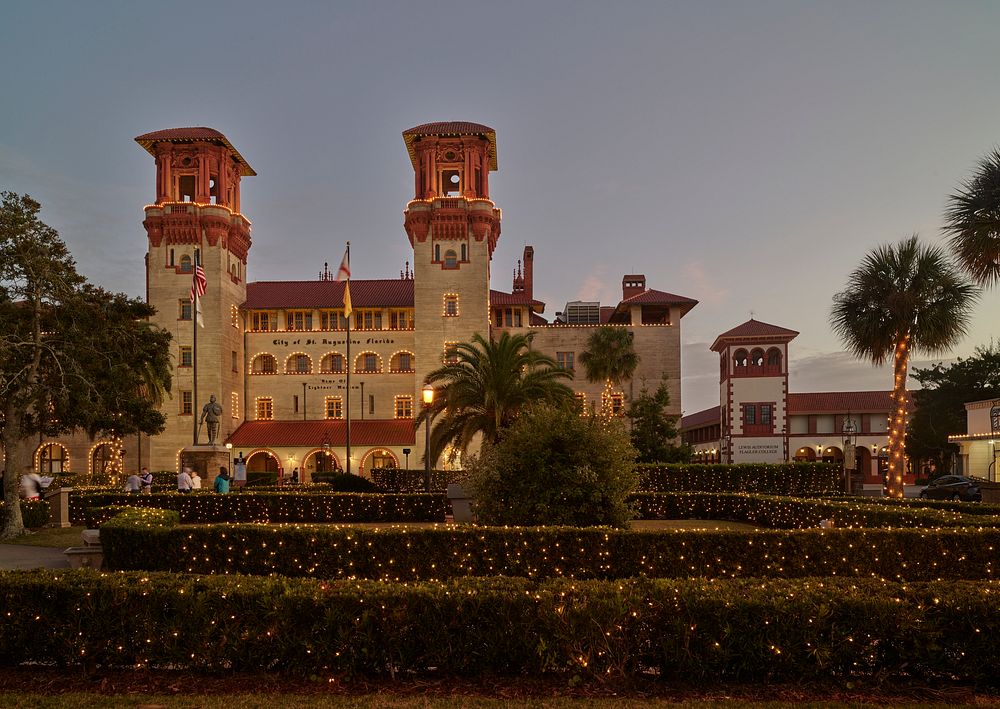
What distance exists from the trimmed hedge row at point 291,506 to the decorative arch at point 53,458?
3924 centimetres

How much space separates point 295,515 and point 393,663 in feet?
59.7

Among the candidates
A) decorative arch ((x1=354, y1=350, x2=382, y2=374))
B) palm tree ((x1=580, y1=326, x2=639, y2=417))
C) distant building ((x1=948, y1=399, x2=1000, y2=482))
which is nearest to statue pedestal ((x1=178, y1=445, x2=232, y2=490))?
decorative arch ((x1=354, y1=350, x2=382, y2=374))

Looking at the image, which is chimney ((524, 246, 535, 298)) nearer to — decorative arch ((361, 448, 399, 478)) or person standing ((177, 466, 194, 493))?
decorative arch ((361, 448, 399, 478))

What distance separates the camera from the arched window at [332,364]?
59.5 meters

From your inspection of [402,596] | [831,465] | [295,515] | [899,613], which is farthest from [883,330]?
[402,596]

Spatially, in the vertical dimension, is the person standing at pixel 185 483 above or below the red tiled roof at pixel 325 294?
below

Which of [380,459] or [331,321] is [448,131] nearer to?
[331,321]

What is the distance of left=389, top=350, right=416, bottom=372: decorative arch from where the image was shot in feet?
195

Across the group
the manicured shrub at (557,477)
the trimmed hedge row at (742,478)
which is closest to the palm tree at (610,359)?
the trimmed hedge row at (742,478)

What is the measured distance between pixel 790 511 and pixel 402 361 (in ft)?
141

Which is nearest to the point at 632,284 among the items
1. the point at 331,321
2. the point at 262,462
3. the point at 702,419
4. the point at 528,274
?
the point at 528,274

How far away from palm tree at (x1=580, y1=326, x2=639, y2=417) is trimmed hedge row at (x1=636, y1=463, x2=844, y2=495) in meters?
25.1

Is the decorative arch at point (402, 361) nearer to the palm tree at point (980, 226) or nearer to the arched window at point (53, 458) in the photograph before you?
the arched window at point (53, 458)

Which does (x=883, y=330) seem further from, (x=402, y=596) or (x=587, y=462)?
(x=402, y=596)
